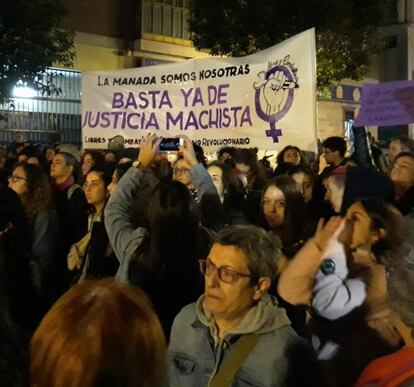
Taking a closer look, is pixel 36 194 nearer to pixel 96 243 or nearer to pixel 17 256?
pixel 96 243

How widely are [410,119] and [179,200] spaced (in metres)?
4.29

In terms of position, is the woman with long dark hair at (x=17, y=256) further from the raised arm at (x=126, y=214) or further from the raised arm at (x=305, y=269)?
the raised arm at (x=305, y=269)

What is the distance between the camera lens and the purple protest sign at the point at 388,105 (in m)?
7.17

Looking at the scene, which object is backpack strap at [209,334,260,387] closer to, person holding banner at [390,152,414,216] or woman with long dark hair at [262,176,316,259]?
woman with long dark hair at [262,176,316,259]

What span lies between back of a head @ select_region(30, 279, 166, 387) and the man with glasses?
738 mm

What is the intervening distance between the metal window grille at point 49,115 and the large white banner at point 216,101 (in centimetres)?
1024

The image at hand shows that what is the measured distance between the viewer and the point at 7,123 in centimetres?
1798

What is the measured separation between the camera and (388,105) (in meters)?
7.36

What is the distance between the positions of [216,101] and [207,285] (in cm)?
463

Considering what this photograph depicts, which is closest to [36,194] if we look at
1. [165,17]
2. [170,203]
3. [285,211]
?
[170,203]

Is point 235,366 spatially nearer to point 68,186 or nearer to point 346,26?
point 68,186

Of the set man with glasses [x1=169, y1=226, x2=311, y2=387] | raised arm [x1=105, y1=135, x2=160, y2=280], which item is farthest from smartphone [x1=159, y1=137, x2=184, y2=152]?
man with glasses [x1=169, y1=226, x2=311, y2=387]

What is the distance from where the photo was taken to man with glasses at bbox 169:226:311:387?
2404mm

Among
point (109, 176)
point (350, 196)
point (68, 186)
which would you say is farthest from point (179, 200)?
point (68, 186)
